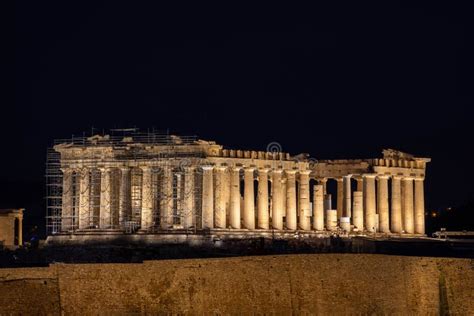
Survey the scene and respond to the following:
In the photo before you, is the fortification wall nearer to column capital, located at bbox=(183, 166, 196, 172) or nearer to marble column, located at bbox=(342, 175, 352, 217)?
column capital, located at bbox=(183, 166, 196, 172)

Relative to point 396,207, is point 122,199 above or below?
above

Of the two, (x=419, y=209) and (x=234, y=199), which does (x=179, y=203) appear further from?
(x=419, y=209)

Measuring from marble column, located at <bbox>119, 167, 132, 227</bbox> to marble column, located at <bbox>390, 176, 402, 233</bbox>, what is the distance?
2293 cm

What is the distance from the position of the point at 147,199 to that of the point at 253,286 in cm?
3062

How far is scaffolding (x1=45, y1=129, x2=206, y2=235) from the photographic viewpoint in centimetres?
10144

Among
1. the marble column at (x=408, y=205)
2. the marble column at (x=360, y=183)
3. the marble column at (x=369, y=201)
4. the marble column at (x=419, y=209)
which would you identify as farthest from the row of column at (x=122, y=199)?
the marble column at (x=419, y=209)

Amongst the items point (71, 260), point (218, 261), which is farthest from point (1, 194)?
point (218, 261)

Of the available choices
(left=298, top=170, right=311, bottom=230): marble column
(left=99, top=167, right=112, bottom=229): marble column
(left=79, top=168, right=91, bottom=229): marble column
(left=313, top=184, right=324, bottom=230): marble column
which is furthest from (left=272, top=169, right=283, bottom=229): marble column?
(left=79, top=168, right=91, bottom=229): marble column

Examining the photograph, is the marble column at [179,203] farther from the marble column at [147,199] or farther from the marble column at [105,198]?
the marble column at [105,198]

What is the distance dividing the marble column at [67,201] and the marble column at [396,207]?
27100mm

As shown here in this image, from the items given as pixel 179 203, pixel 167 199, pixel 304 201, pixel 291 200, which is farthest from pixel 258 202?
pixel 167 199

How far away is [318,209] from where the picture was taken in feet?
357

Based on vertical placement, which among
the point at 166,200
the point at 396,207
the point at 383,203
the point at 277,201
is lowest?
the point at 396,207

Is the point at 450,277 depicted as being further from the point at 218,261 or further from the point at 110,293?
the point at 110,293
